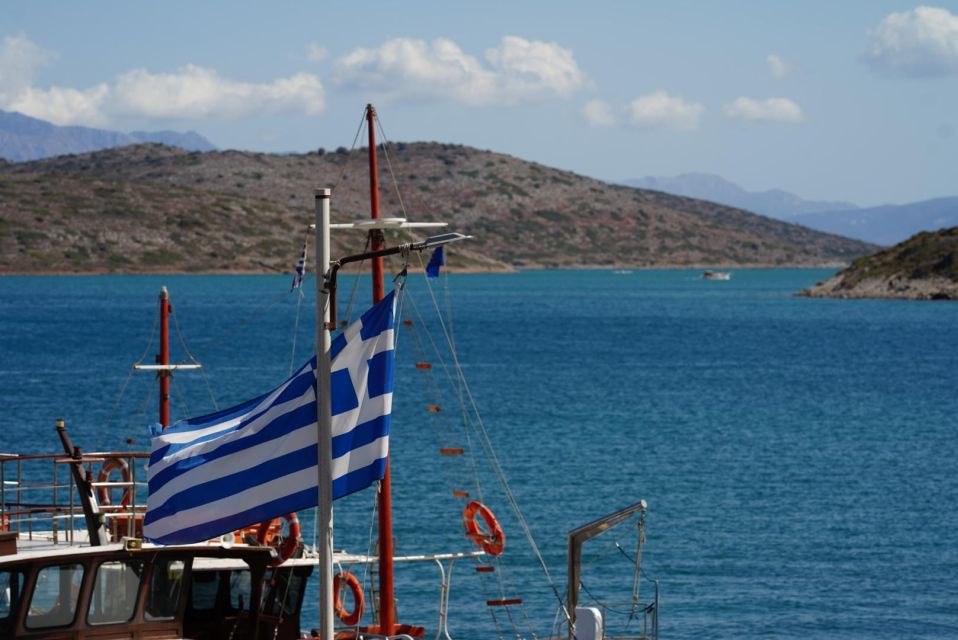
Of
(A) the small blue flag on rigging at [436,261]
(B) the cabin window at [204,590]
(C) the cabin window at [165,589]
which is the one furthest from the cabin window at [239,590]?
(A) the small blue flag on rigging at [436,261]

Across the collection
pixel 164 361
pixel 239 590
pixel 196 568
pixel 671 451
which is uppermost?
pixel 164 361

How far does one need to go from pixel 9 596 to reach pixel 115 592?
1.39 metres

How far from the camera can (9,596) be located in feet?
66.2

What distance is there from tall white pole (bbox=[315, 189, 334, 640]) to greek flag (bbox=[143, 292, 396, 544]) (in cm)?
42

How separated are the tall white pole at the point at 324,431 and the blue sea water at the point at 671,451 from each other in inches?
227

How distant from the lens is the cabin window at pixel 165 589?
20.8m

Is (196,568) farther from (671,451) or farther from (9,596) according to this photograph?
(671,451)

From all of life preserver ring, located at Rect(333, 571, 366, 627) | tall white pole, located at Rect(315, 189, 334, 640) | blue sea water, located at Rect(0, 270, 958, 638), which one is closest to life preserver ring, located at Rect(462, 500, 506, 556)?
life preserver ring, located at Rect(333, 571, 366, 627)

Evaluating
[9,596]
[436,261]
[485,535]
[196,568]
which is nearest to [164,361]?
[196,568]

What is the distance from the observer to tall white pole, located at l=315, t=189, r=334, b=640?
1620 cm

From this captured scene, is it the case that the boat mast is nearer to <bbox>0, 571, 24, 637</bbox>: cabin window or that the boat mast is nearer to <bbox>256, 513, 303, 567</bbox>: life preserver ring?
<bbox>256, 513, 303, 567</bbox>: life preserver ring

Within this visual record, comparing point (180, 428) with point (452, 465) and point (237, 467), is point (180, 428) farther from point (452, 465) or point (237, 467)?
point (452, 465)

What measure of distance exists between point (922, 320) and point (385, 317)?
155019 millimetres

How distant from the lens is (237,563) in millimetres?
21891
